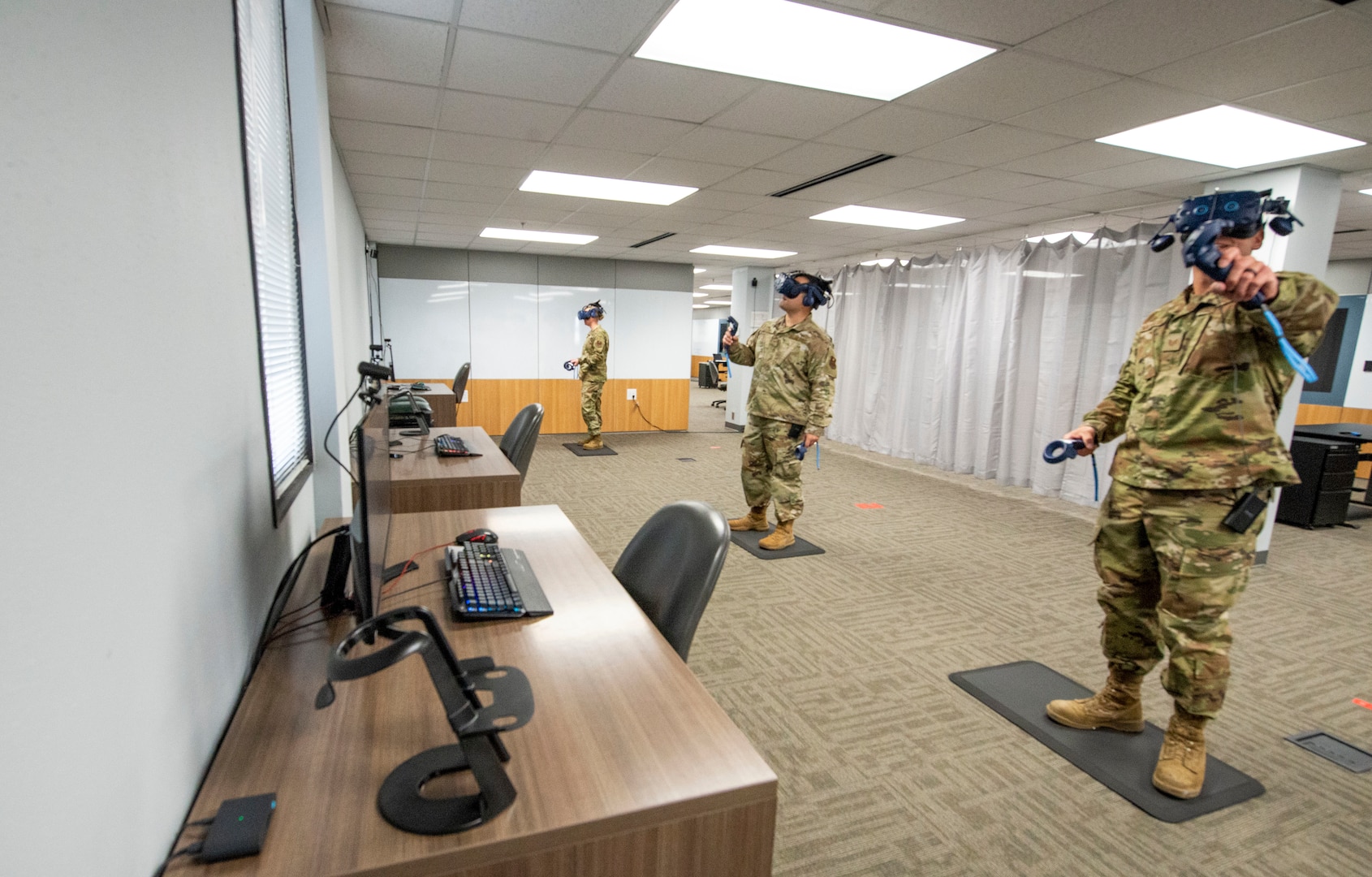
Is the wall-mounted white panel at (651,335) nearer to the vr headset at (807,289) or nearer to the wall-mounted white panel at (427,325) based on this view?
the wall-mounted white panel at (427,325)

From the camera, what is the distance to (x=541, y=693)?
1127 mm

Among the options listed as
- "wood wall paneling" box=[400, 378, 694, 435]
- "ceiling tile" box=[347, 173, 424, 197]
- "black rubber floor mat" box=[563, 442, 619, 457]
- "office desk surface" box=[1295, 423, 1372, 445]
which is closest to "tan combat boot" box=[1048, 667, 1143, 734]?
"office desk surface" box=[1295, 423, 1372, 445]

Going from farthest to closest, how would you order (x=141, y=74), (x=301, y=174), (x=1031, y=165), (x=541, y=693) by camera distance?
(x=1031, y=165), (x=301, y=174), (x=541, y=693), (x=141, y=74)

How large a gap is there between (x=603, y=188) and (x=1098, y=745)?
4.21 meters

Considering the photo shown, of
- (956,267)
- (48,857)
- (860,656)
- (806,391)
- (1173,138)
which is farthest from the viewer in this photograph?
(956,267)

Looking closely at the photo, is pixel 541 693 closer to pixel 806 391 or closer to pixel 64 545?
pixel 64 545

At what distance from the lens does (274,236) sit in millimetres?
1803

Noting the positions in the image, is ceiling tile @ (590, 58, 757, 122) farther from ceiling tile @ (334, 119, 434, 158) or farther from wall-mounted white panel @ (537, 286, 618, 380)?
wall-mounted white panel @ (537, 286, 618, 380)

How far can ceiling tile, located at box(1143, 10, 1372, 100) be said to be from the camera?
2078mm

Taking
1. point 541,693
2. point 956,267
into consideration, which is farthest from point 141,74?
point 956,267

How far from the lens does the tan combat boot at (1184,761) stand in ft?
6.25

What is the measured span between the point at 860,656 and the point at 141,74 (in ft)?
9.09

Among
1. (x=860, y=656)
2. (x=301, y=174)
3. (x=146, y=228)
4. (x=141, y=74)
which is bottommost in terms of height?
(x=860, y=656)

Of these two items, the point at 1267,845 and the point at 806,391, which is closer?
the point at 1267,845
